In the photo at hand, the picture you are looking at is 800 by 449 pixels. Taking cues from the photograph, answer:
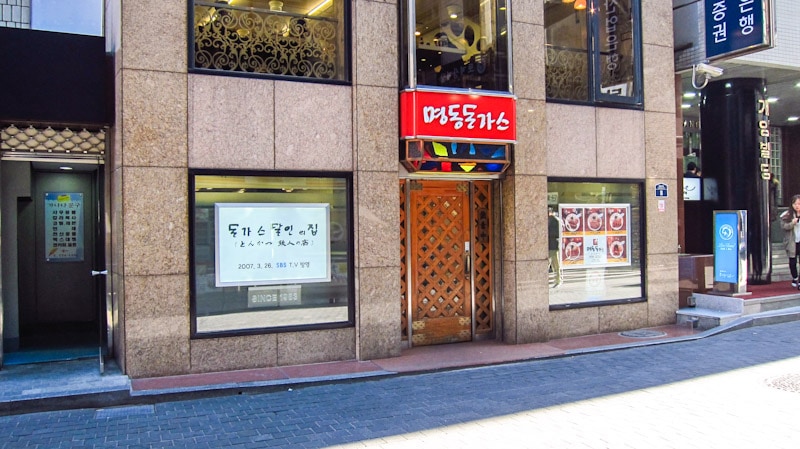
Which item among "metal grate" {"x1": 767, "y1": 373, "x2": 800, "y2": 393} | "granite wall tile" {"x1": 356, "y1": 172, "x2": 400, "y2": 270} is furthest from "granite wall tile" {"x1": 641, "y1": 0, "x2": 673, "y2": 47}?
"metal grate" {"x1": 767, "y1": 373, "x2": 800, "y2": 393}

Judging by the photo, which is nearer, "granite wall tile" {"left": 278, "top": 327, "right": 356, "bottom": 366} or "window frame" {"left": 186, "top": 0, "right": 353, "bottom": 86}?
"window frame" {"left": 186, "top": 0, "right": 353, "bottom": 86}

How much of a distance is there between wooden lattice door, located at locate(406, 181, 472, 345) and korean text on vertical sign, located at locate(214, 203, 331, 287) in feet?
5.26

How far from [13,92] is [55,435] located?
13.6 ft

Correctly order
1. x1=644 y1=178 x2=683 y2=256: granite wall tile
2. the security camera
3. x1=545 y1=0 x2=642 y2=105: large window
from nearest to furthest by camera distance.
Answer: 1. x1=545 y1=0 x2=642 y2=105: large window
2. x1=644 y1=178 x2=683 y2=256: granite wall tile
3. the security camera

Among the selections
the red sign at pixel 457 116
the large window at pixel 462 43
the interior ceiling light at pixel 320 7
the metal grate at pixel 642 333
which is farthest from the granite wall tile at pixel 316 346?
the metal grate at pixel 642 333

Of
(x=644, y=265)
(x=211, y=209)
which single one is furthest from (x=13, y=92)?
(x=644, y=265)

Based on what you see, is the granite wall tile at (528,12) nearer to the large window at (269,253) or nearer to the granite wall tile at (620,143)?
the granite wall tile at (620,143)

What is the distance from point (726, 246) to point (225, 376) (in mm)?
9021

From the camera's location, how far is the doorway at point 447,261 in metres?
10.0

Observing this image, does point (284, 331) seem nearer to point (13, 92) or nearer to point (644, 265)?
point (13, 92)

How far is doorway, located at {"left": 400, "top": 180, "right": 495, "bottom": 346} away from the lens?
1005 cm

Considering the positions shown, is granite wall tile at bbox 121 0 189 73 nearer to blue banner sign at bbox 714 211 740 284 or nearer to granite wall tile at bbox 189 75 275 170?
granite wall tile at bbox 189 75 275 170

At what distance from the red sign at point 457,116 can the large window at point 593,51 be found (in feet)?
4.94

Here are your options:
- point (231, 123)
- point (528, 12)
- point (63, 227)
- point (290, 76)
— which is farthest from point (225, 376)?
point (528, 12)
